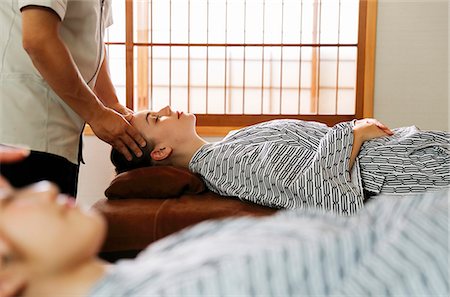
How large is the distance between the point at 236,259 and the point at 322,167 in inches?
53.1

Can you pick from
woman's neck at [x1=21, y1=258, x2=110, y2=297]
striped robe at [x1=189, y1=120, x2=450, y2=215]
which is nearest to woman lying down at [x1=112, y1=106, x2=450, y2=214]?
striped robe at [x1=189, y1=120, x2=450, y2=215]

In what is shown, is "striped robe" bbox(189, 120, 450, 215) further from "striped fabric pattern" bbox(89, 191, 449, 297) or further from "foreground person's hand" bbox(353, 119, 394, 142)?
"striped fabric pattern" bbox(89, 191, 449, 297)

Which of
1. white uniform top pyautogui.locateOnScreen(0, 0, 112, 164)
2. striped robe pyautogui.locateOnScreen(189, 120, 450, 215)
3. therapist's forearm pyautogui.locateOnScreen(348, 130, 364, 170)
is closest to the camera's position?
white uniform top pyautogui.locateOnScreen(0, 0, 112, 164)

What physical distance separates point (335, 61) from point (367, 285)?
3044 mm

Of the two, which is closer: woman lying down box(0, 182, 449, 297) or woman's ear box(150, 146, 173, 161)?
woman lying down box(0, 182, 449, 297)

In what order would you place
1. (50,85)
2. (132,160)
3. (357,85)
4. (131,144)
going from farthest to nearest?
(357,85) → (132,160) → (131,144) → (50,85)

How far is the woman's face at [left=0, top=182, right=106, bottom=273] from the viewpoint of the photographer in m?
0.44

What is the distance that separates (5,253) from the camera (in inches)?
17.4

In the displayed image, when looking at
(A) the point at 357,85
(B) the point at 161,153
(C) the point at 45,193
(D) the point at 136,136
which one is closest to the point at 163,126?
(B) the point at 161,153

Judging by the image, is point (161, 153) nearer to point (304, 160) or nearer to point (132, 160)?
point (132, 160)

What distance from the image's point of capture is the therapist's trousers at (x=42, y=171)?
1503 mm

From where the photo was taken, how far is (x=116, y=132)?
5.78ft

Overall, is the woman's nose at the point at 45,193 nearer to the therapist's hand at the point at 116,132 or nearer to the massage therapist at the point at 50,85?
the massage therapist at the point at 50,85

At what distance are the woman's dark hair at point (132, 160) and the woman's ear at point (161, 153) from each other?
3 cm
